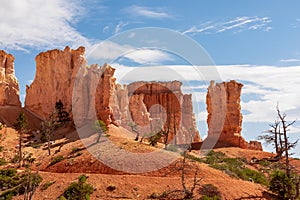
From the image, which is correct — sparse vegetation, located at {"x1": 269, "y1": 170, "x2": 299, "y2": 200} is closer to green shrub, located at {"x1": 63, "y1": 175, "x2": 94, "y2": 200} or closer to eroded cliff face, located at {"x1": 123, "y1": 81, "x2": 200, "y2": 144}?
green shrub, located at {"x1": 63, "y1": 175, "x2": 94, "y2": 200}

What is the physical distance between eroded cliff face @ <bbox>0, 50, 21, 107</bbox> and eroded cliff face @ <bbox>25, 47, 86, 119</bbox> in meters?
2.58

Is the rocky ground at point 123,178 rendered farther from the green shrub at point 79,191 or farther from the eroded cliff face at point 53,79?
the eroded cliff face at point 53,79

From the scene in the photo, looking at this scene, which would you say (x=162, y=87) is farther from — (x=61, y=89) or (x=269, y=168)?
(x=269, y=168)

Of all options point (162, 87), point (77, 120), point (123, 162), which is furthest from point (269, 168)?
point (162, 87)

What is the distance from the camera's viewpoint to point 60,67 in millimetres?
54500

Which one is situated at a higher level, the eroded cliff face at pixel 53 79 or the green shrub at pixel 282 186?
the eroded cliff face at pixel 53 79

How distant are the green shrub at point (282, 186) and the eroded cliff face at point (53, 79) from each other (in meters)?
36.7

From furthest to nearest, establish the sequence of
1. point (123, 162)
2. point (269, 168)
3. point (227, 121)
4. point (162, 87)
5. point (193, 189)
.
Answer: point (162, 87) < point (227, 121) < point (269, 168) < point (123, 162) < point (193, 189)

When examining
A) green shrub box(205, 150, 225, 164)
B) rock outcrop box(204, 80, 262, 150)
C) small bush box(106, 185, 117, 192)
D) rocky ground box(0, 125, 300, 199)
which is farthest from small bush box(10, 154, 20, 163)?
rock outcrop box(204, 80, 262, 150)

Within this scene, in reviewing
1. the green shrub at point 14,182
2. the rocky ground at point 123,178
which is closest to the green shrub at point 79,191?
the rocky ground at point 123,178

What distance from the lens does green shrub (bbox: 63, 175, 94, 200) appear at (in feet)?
75.6

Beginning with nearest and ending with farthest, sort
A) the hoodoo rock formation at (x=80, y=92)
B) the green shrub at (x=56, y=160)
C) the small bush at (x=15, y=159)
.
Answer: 1. the green shrub at (x=56, y=160)
2. the small bush at (x=15, y=159)
3. the hoodoo rock formation at (x=80, y=92)

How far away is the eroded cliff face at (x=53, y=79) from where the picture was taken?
176ft

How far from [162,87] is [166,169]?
2257 inches
